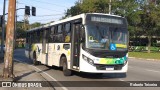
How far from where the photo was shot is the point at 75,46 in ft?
55.1

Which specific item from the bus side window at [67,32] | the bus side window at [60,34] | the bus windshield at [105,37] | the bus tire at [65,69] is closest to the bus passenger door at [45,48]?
the bus side window at [60,34]

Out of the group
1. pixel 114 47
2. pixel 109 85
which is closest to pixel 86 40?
pixel 114 47

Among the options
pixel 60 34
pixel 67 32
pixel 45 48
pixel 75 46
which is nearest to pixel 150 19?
pixel 45 48

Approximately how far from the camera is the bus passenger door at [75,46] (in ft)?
53.8

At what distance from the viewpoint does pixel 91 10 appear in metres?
59.3

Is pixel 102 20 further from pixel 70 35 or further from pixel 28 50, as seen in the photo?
pixel 28 50

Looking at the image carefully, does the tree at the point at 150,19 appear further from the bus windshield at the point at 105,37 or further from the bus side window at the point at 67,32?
the bus windshield at the point at 105,37

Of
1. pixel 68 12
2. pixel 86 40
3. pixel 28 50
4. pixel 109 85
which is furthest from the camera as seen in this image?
pixel 68 12

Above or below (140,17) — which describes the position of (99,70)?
below

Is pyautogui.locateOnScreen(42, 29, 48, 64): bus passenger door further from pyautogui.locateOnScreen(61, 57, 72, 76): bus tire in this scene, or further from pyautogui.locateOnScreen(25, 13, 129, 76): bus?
pyautogui.locateOnScreen(25, 13, 129, 76): bus

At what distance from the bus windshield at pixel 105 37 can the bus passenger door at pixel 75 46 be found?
0.94m

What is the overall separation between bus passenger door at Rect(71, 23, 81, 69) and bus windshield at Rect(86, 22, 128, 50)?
3.07ft

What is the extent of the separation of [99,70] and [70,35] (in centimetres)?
275

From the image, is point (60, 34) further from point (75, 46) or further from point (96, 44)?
point (96, 44)
